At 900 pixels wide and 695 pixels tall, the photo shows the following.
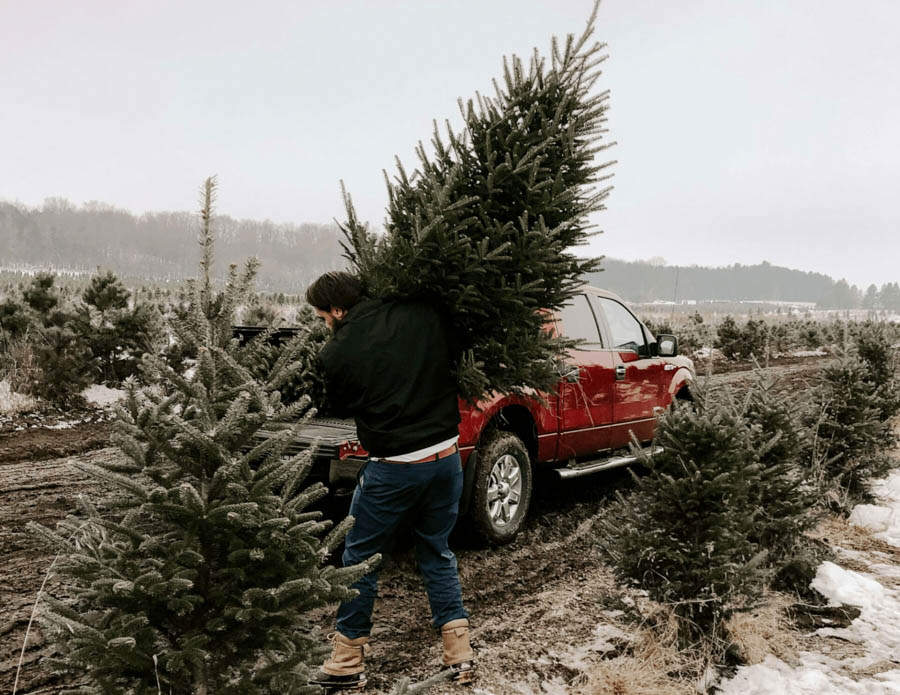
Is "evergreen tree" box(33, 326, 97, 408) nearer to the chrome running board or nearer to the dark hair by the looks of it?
the chrome running board

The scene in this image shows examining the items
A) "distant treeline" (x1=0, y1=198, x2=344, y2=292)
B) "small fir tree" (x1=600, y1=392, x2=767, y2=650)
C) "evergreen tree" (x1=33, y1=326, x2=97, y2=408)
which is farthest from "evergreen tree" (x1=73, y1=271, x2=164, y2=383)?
"distant treeline" (x1=0, y1=198, x2=344, y2=292)

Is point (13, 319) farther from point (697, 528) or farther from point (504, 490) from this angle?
point (697, 528)

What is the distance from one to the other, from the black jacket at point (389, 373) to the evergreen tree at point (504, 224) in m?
0.19

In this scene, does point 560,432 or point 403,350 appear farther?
point 560,432

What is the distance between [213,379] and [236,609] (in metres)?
0.66

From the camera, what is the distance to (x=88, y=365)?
10.7 m

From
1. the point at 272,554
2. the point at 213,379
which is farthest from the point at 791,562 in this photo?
the point at 213,379

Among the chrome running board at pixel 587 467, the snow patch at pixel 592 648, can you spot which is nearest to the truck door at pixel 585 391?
the chrome running board at pixel 587 467

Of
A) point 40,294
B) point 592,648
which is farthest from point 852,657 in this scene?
point 40,294

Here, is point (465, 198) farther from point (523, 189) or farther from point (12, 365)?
point (12, 365)

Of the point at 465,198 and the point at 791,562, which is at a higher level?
the point at 465,198

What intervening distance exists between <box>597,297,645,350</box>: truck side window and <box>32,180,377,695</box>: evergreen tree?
15.8 ft

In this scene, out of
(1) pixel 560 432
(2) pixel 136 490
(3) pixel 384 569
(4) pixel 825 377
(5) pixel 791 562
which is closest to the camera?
(2) pixel 136 490

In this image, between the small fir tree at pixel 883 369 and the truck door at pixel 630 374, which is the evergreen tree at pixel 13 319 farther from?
the small fir tree at pixel 883 369
